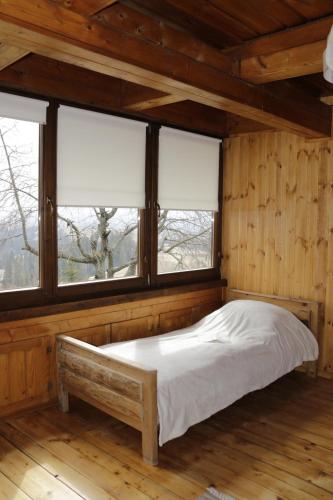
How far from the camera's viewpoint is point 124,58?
2.11 m

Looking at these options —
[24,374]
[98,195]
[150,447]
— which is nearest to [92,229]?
[98,195]

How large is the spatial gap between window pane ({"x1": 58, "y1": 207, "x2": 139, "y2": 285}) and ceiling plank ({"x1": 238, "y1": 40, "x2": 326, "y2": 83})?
1480 millimetres

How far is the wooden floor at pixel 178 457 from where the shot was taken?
2225mm

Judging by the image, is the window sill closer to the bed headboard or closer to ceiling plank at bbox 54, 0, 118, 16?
the bed headboard

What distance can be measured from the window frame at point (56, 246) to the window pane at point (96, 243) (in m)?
0.07

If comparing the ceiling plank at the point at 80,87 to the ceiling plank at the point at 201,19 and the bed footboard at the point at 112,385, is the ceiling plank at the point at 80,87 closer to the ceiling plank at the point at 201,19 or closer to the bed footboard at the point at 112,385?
the ceiling plank at the point at 201,19

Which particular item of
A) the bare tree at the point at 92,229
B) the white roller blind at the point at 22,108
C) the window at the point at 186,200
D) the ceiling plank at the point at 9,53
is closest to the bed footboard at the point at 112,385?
the bare tree at the point at 92,229

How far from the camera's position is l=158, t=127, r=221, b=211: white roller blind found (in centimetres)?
390

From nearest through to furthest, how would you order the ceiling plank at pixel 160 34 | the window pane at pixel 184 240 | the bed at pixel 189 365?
the ceiling plank at pixel 160 34 → the bed at pixel 189 365 → the window pane at pixel 184 240

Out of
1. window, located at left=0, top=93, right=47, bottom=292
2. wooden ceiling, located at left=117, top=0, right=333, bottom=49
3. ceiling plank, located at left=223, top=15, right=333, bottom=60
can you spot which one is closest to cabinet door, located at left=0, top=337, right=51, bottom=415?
window, located at left=0, top=93, right=47, bottom=292

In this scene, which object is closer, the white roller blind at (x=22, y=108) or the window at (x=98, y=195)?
the white roller blind at (x=22, y=108)

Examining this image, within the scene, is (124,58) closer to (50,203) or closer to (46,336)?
(50,203)

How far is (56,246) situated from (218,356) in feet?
4.47

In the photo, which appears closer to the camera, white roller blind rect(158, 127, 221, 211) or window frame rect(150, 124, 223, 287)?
window frame rect(150, 124, 223, 287)
